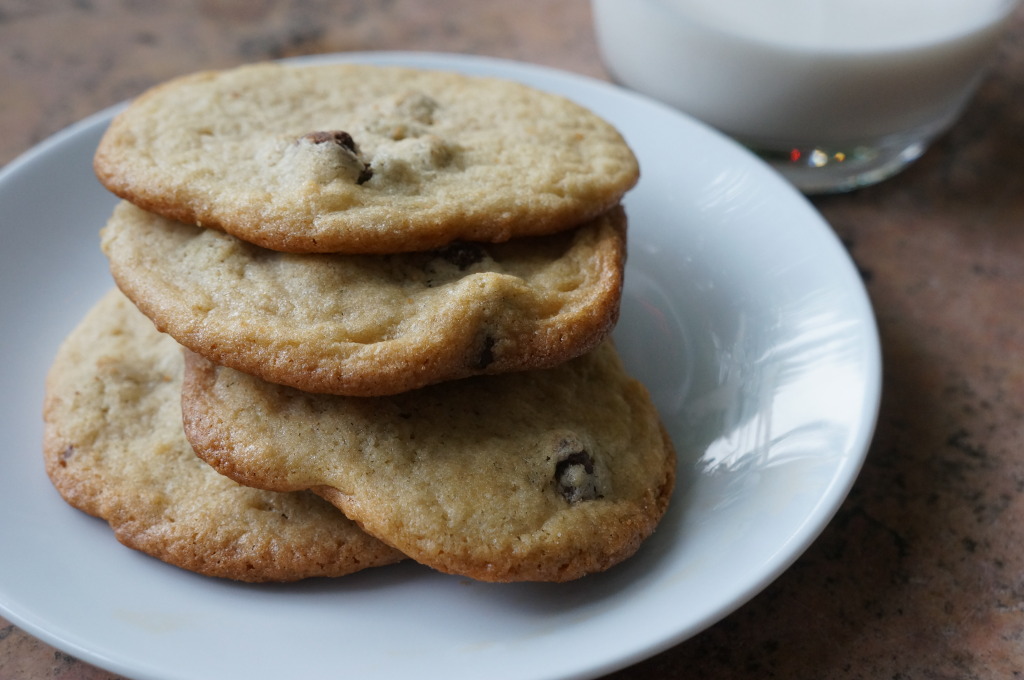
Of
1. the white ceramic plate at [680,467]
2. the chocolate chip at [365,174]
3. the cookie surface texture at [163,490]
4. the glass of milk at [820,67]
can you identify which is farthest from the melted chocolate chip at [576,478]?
the glass of milk at [820,67]

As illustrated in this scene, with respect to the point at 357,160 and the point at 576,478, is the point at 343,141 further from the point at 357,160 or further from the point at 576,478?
the point at 576,478

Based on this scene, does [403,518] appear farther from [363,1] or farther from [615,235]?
[363,1]

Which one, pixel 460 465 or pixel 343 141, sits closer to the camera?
pixel 460 465

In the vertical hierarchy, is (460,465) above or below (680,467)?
above

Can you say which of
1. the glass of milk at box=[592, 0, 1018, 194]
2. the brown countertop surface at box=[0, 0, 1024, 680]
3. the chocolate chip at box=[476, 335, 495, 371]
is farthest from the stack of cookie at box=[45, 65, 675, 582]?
the glass of milk at box=[592, 0, 1018, 194]

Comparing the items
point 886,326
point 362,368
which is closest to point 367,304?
point 362,368

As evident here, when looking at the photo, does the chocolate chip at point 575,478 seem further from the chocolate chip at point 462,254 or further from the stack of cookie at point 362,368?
the chocolate chip at point 462,254

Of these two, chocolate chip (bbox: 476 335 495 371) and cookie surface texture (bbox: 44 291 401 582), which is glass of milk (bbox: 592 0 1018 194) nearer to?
chocolate chip (bbox: 476 335 495 371)
